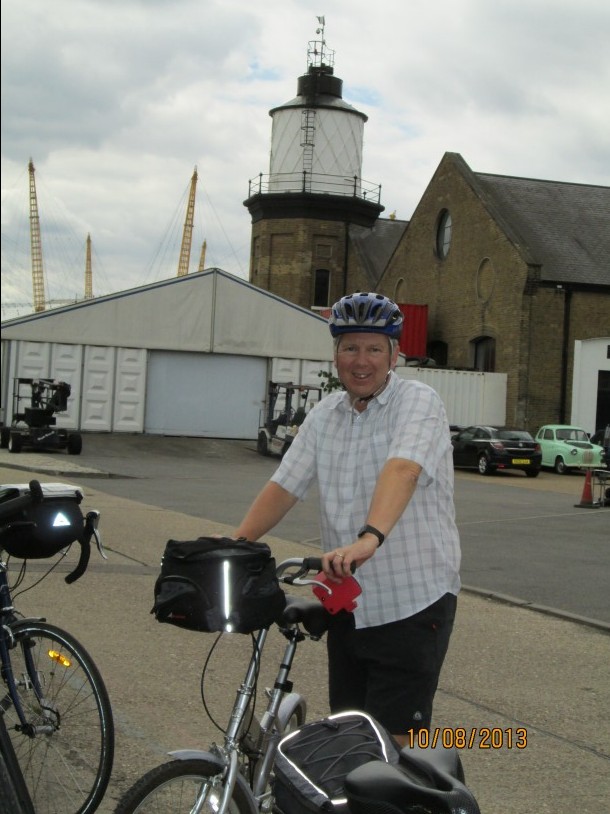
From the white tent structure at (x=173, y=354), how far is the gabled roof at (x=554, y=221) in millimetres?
7996

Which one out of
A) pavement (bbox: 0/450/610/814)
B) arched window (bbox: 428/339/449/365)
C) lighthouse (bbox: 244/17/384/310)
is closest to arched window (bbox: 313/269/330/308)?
lighthouse (bbox: 244/17/384/310)

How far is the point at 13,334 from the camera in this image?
36.3 meters

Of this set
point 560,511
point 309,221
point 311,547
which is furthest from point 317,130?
point 311,547

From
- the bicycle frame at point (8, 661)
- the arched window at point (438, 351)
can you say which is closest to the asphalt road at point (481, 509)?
the bicycle frame at point (8, 661)

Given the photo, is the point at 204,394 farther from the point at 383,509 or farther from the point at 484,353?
the point at 383,509

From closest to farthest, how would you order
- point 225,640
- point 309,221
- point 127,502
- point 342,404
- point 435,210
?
point 342,404, point 225,640, point 127,502, point 435,210, point 309,221

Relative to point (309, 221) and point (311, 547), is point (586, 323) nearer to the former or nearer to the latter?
point (309, 221)

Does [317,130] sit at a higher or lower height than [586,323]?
higher

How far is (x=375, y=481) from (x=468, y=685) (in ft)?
11.5

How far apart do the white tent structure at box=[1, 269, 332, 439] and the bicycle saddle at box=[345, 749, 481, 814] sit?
113 feet

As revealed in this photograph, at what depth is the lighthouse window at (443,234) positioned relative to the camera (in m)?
43.9

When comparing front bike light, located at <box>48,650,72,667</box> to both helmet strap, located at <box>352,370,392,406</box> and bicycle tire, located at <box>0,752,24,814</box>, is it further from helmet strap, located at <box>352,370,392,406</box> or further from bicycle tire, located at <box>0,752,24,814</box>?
helmet strap, located at <box>352,370,392,406</box>

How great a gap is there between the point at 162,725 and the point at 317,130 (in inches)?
1899

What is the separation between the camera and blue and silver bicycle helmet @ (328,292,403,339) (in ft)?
11.8
